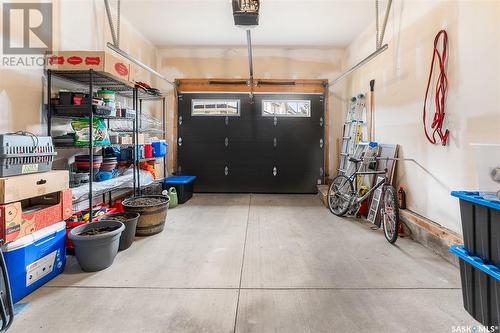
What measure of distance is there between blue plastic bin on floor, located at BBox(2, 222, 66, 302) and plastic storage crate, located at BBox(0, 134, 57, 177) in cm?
46

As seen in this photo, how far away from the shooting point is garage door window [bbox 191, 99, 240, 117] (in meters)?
5.68

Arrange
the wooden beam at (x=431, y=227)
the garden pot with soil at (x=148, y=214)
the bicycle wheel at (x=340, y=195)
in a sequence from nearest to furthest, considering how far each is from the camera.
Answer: the wooden beam at (x=431, y=227) → the garden pot with soil at (x=148, y=214) → the bicycle wheel at (x=340, y=195)

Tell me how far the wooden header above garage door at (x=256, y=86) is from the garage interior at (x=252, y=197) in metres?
0.72

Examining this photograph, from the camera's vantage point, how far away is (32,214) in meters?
1.88

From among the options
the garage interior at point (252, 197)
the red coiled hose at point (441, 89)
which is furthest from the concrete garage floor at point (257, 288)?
the red coiled hose at point (441, 89)

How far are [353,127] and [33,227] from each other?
4.67 metres

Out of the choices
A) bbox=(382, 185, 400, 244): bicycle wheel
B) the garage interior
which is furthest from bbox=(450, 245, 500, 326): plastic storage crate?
bbox=(382, 185, 400, 244): bicycle wheel

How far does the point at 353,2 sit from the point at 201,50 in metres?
3.18

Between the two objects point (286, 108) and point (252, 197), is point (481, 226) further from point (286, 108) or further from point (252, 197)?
point (286, 108)

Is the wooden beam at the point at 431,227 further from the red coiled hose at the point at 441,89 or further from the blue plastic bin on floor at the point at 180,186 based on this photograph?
the blue plastic bin on floor at the point at 180,186

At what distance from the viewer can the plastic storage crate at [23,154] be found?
1720 mm

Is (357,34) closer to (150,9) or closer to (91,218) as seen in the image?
(150,9)

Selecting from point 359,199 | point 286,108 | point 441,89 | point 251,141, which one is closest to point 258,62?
point 286,108

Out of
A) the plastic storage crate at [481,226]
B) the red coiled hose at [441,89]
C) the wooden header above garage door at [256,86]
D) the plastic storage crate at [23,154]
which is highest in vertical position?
the wooden header above garage door at [256,86]
